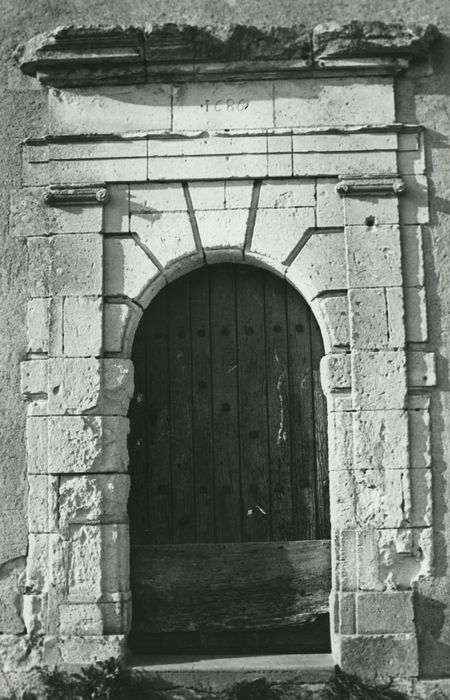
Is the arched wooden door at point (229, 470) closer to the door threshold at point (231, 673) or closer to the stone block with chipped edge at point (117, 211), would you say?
the door threshold at point (231, 673)

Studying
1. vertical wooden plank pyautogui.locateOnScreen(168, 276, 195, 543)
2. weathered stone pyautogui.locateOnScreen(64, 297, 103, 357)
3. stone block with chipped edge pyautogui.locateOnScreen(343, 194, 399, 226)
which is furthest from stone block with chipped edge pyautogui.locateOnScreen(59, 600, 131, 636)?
stone block with chipped edge pyautogui.locateOnScreen(343, 194, 399, 226)

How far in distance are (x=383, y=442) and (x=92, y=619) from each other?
5.92ft

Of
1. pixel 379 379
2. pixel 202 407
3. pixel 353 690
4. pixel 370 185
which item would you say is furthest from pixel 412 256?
pixel 353 690

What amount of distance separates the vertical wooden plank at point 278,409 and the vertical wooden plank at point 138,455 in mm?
713

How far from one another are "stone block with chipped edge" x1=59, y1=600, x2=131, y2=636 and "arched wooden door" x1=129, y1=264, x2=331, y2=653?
0.21 meters

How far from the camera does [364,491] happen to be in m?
4.65

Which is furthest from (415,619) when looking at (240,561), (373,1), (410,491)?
(373,1)

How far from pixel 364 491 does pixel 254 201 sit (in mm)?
1711

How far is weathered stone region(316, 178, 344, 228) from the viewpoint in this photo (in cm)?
486

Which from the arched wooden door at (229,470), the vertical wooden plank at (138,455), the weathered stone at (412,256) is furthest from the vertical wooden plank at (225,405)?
the weathered stone at (412,256)

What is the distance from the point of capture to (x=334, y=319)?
4.79 meters

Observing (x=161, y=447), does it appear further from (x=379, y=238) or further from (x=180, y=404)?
(x=379, y=238)

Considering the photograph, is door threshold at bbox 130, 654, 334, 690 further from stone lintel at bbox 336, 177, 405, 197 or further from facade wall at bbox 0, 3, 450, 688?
stone lintel at bbox 336, 177, 405, 197

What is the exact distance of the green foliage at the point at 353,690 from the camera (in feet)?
14.5
